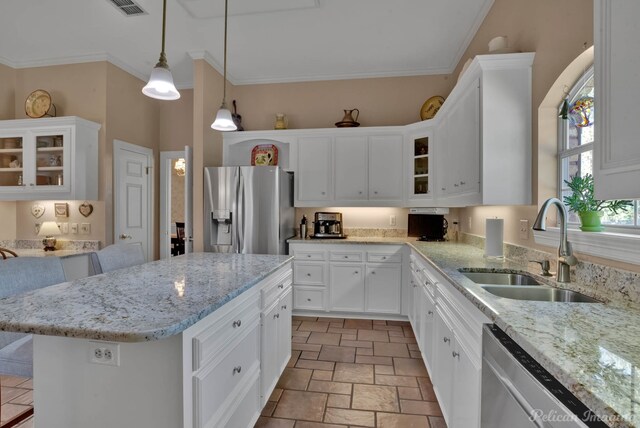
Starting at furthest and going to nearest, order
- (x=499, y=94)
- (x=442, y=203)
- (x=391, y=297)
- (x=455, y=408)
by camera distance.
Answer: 1. (x=391, y=297)
2. (x=442, y=203)
3. (x=499, y=94)
4. (x=455, y=408)

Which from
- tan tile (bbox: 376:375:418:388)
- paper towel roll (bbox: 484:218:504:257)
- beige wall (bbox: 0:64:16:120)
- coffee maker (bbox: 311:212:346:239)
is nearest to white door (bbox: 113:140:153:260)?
beige wall (bbox: 0:64:16:120)

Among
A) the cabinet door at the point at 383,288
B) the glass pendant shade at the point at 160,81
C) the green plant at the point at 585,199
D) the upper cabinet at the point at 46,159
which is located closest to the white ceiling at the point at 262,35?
the upper cabinet at the point at 46,159

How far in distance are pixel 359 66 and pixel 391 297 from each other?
112 inches

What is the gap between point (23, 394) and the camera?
2219 mm

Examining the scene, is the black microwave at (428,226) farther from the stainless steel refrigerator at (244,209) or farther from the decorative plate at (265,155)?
the decorative plate at (265,155)

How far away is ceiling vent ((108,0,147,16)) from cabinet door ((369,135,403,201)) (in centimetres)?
265

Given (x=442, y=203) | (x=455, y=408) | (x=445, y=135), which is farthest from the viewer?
(x=442, y=203)

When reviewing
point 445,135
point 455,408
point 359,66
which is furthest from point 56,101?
point 455,408

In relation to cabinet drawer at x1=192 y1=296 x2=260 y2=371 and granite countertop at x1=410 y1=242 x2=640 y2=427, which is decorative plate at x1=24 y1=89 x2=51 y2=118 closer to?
cabinet drawer at x1=192 y1=296 x2=260 y2=371

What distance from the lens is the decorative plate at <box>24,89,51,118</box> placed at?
12.6 feet

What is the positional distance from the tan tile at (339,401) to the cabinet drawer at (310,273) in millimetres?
1594

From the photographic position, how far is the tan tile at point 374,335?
3.21m

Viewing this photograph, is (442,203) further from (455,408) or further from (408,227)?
(455,408)

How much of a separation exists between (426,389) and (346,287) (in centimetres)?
153
